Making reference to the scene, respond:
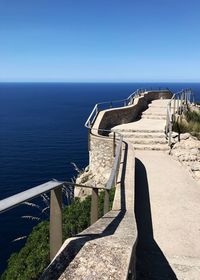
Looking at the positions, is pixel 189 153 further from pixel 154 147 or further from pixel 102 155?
pixel 102 155

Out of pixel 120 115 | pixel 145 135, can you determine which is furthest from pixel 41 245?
pixel 120 115

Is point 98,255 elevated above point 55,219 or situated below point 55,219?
below

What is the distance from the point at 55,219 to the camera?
4.03 meters

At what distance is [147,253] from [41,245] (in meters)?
5.02

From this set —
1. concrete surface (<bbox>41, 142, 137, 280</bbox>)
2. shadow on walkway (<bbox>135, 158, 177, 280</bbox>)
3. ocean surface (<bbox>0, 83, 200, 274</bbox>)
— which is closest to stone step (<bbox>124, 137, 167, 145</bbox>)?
shadow on walkway (<bbox>135, 158, 177, 280</bbox>)

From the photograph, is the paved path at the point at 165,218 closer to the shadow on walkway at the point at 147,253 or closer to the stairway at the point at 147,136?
the shadow on walkway at the point at 147,253

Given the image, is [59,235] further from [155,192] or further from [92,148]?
[92,148]

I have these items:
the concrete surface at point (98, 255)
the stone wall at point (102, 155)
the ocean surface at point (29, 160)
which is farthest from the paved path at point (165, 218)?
the ocean surface at point (29, 160)

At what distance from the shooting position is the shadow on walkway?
6445 millimetres

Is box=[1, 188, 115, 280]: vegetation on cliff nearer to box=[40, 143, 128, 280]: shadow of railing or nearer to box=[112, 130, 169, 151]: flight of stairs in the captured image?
box=[40, 143, 128, 280]: shadow of railing

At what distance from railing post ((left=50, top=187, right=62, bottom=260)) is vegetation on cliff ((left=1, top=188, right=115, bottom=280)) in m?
6.05

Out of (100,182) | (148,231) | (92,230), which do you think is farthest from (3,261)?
(92,230)

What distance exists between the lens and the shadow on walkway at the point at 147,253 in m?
6.45

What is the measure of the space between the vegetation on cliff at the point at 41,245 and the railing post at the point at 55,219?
238 inches
